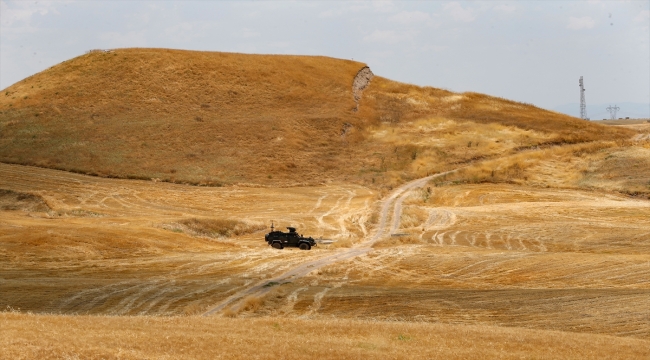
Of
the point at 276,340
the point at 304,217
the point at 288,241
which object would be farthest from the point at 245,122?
the point at 276,340

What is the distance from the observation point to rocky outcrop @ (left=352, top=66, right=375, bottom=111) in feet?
382

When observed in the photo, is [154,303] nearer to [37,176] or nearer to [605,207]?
[605,207]

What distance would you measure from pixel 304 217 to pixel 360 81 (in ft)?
193

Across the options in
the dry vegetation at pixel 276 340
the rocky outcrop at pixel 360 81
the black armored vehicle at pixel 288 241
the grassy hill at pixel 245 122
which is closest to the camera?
the dry vegetation at pixel 276 340

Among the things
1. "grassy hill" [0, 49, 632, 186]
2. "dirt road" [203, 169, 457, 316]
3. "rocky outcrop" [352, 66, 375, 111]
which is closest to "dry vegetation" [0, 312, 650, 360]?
"dirt road" [203, 169, 457, 316]

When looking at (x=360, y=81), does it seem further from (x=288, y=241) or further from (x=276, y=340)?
(x=276, y=340)

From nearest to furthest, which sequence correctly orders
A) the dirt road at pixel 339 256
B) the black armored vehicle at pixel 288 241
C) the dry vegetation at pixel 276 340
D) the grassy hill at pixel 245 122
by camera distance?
the dry vegetation at pixel 276 340 < the dirt road at pixel 339 256 < the black armored vehicle at pixel 288 241 < the grassy hill at pixel 245 122

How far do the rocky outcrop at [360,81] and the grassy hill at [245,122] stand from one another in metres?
0.91

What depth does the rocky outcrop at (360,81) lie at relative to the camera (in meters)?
116

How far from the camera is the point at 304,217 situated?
218 feet

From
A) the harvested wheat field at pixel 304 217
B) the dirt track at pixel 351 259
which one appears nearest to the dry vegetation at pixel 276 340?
the harvested wheat field at pixel 304 217

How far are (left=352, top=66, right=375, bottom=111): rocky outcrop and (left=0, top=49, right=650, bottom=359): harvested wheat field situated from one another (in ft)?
2.07

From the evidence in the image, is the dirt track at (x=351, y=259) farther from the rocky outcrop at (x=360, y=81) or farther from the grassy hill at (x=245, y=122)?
the rocky outcrop at (x=360, y=81)

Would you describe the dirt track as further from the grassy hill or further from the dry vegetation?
the grassy hill
